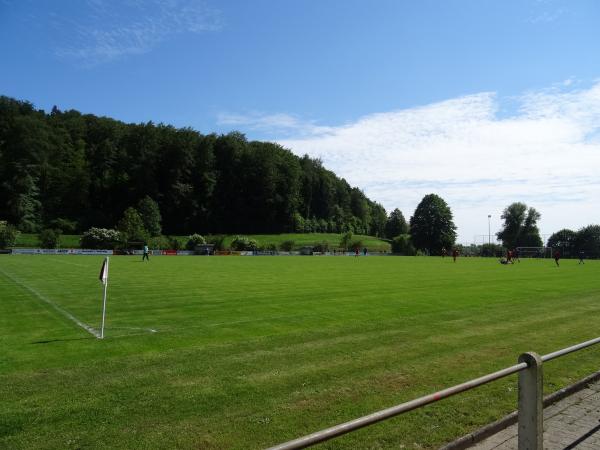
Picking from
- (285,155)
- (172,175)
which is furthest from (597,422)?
(285,155)

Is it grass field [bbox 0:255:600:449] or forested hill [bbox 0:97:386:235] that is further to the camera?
forested hill [bbox 0:97:386:235]

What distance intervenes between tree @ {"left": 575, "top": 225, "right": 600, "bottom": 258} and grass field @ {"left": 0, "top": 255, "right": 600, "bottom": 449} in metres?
109

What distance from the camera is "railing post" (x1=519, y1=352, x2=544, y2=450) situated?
13.4 ft

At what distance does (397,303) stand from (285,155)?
132 m

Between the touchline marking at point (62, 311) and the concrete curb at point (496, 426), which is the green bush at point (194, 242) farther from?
the concrete curb at point (496, 426)

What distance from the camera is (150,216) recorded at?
103438 mm

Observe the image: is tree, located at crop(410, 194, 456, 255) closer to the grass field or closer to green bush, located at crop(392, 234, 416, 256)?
green bush, located at crop(392, 234, 416, 256)

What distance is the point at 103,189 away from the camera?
119 metres

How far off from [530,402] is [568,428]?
2.45m

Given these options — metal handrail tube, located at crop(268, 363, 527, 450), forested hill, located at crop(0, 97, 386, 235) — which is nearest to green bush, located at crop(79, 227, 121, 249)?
forested hill, located at crop(0, 97, 386, 235)

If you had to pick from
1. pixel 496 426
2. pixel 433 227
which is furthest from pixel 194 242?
pixel 496 426

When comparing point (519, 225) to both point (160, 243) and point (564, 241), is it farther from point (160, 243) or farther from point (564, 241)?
point (160, 243)

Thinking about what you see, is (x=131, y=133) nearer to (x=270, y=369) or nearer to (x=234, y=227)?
(x=234, y=227)

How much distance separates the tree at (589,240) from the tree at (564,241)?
61.2 inches
